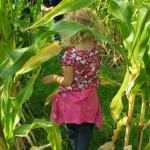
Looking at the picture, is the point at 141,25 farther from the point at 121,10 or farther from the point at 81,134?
the point at 81,134

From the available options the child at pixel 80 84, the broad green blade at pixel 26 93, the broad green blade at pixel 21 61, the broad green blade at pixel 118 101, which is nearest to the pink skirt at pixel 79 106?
the child at pixel 80 84

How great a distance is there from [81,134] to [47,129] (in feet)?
1.89

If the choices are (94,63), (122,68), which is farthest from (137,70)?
(122,68)

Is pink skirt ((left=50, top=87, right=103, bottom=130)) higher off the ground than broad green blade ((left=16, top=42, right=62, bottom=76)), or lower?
lower

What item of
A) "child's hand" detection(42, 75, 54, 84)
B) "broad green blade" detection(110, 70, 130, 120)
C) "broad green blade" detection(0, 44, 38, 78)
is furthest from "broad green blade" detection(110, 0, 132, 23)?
"child's hand" detection(42, 75, 54, 84)

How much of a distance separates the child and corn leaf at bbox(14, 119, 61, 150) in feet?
1.19

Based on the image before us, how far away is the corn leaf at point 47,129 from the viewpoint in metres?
1.23

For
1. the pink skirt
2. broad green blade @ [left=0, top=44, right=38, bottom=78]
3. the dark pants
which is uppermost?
broad green blade @ [left=0, top=44, right=38, bottom=78]

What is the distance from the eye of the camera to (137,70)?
1.34m

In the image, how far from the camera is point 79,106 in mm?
1683

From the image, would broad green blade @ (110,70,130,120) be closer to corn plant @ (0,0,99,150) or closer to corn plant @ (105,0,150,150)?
corn plant @ (105,0,150,150)

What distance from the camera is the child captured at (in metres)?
1.57

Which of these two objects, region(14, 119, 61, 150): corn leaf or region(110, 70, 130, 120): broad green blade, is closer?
region(14, 119, 61, 150): corn leaf

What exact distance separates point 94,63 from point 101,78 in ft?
0.41
